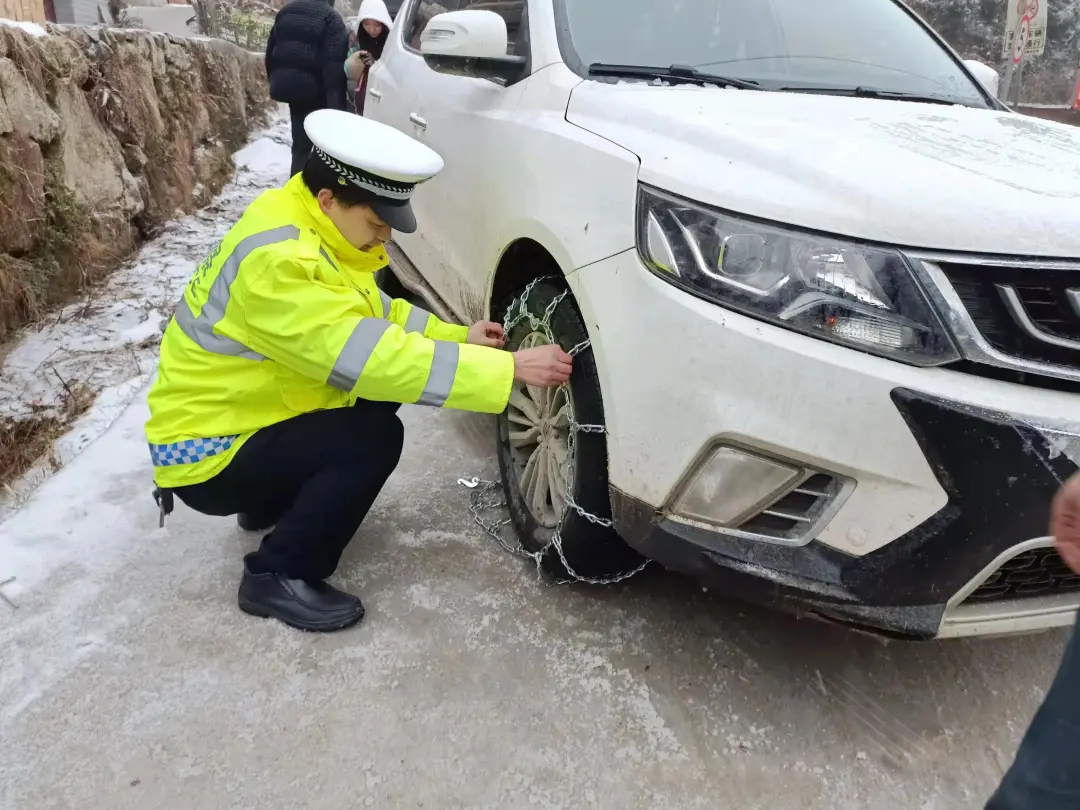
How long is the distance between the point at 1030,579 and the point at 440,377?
1.22 m

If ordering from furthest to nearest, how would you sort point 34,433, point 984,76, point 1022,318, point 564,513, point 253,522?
point 34,433 → point 984,76 → point 253,522 → point 564,513 → point 1022,318

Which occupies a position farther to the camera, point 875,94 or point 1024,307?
point 875,94

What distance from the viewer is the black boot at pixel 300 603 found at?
6.91ft

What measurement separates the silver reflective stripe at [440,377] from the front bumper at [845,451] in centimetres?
34

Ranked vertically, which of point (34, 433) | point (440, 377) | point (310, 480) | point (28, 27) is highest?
point (28, 27)

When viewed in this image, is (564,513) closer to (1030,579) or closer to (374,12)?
(1030,579)

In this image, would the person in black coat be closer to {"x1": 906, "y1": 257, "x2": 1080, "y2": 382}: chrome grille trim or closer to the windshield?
the windshield

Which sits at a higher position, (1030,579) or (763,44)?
(763,44)

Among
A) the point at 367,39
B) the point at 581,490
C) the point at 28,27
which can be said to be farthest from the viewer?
the point at 367,39

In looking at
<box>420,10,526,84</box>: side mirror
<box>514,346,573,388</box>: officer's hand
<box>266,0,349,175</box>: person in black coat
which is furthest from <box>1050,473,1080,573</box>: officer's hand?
<box>266,0,349,175</box>: person in black coat

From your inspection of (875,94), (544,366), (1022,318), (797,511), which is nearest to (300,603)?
(544,366)

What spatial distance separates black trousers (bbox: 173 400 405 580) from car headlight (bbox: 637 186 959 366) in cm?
89

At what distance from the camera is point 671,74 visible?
219 cm

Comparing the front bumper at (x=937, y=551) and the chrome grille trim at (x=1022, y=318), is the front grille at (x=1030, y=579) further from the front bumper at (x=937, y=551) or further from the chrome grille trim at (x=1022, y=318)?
the chrome grille trim at (x=1022, y=318)
